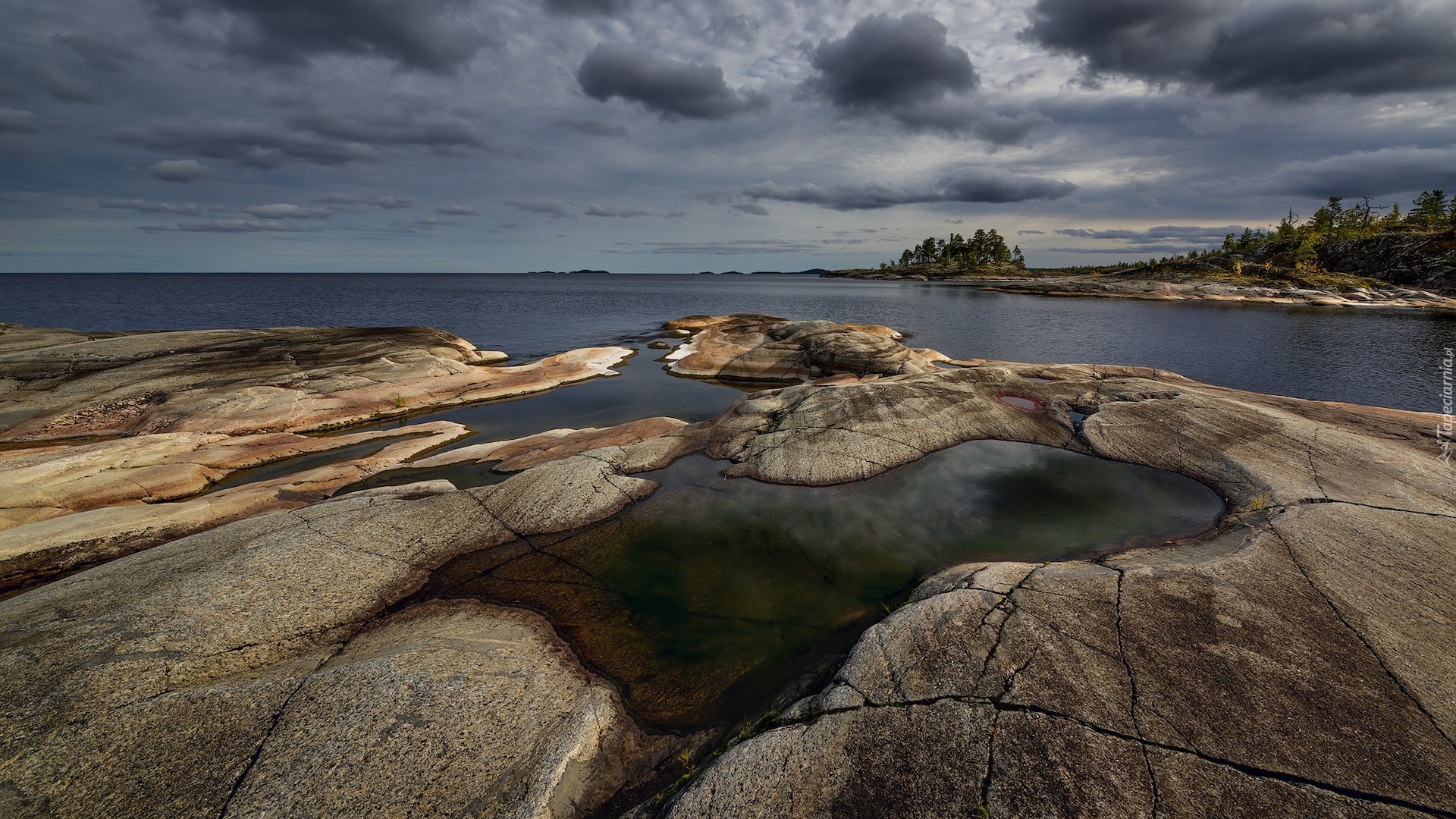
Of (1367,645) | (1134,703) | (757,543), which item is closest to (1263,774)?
(1134,703)

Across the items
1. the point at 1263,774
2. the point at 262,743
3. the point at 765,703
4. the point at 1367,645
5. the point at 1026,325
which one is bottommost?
the point at 765,703

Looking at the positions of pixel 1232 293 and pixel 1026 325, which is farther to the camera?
pixel 1232 293

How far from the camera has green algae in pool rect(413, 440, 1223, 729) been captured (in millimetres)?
9812

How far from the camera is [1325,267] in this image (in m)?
105

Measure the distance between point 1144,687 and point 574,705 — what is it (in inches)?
337

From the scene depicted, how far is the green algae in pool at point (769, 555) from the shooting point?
9812mm

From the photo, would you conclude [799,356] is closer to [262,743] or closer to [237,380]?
[262,743]

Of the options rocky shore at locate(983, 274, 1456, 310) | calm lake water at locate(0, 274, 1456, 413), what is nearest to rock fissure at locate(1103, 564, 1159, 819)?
calm lake water at locate(0, 274, 1456, 413)

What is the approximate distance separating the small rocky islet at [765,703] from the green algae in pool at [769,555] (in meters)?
0.65

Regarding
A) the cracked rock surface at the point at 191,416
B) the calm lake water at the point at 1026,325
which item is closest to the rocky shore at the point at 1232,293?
the calm lake water at the point at 1026,325

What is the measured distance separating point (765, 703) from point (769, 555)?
4544 mm

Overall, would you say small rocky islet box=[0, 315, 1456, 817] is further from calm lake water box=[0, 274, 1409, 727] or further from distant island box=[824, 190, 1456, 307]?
distant island box=[824, 190, 1456, 307]

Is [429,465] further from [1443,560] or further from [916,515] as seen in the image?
[1443,560]

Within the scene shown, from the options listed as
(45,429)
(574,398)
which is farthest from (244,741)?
(45,429)
